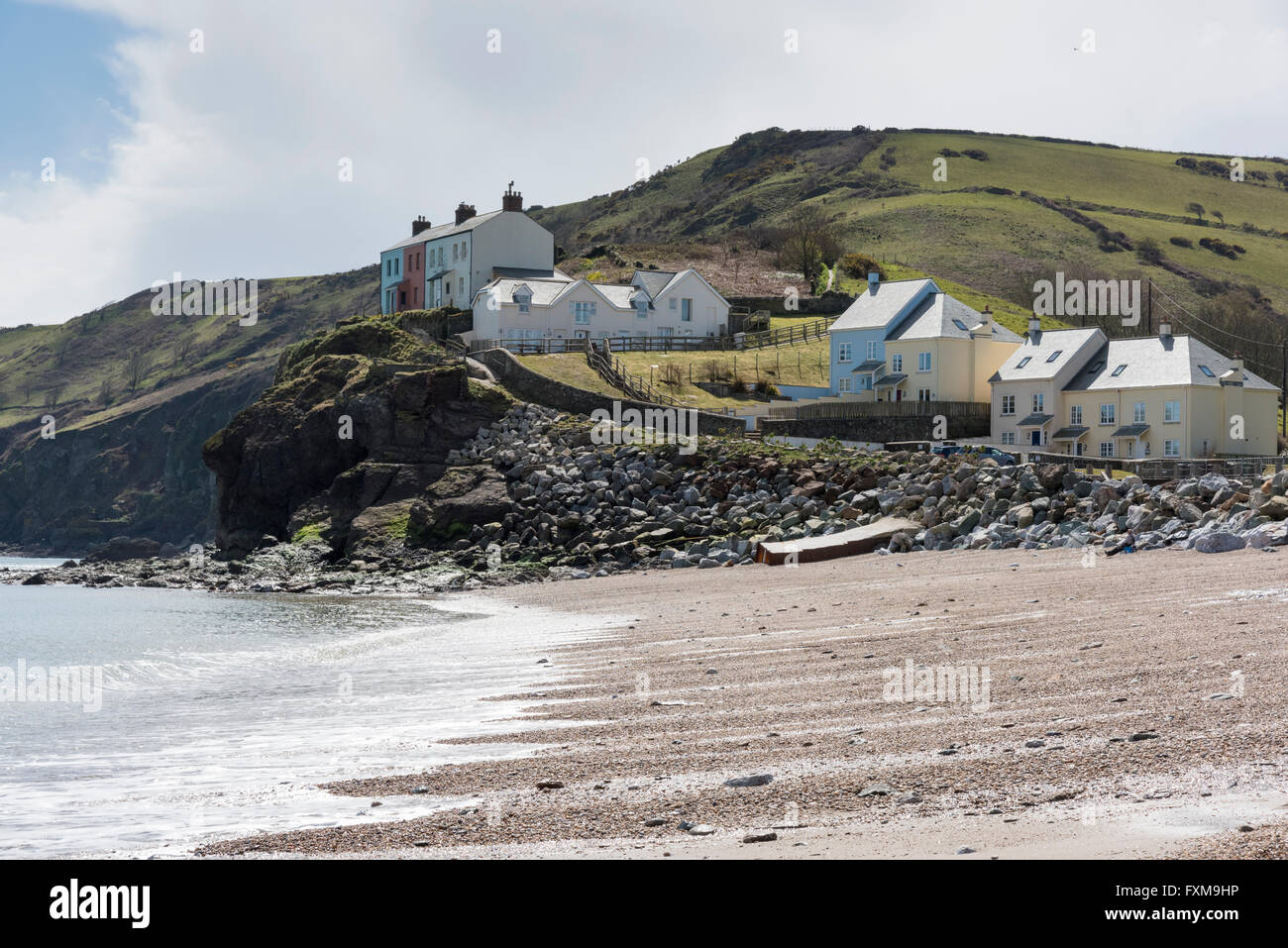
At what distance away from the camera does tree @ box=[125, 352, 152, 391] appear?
17250 cm

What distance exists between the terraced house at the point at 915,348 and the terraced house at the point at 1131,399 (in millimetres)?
2332

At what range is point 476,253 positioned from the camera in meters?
74.1

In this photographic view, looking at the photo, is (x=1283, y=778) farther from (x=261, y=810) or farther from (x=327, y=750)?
(x=327, y=750)

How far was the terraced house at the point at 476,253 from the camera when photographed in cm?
7425

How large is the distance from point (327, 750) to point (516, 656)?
718 centimetres

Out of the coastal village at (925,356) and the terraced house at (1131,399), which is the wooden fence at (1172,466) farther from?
the terraced house at (1131,399)

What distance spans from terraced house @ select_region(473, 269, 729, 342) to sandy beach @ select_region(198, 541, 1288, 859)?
49.7m

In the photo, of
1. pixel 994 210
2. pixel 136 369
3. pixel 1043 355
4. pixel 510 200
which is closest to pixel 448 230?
pixel 510 200

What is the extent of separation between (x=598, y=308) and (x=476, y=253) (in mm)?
10383

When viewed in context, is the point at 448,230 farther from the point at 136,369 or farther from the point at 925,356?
the point at 136,369

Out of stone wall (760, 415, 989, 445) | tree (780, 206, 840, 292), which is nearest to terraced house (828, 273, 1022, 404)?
stone wall (760, 415, 989, 445)

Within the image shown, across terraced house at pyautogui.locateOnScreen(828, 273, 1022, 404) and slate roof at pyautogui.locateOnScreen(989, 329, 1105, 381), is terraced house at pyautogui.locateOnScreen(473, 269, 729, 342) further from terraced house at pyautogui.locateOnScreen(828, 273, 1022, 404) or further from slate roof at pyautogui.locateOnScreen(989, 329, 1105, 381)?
slate roof at pyautogui.locateOnScreen(989, 329, 1105, 381)

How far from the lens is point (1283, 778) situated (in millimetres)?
6738
